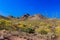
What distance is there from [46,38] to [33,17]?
5900 centimetres

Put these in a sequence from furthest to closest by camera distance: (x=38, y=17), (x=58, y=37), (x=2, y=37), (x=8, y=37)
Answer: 1. (x=38, y=17)
2. (x=58, y=37)
3. (x=8, y=37)
4. (x=2, y=37)

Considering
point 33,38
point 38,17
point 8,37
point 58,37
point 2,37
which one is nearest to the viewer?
point 2,37

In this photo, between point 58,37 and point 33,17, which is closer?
point 58,37

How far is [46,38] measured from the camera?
18750 mm

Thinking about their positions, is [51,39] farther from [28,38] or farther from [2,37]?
[2,37]

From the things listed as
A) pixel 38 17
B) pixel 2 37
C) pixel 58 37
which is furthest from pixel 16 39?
pixel 38 17

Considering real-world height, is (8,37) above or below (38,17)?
below

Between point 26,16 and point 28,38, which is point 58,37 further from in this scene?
point 26,16

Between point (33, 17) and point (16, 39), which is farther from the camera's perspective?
point (33, 17)

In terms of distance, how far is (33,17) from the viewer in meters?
77.7

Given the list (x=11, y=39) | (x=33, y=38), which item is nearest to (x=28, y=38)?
(x=33, y=38)

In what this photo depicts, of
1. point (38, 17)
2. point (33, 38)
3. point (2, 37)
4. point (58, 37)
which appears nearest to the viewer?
point (2, 37)

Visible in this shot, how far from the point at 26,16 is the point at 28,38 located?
62696mm

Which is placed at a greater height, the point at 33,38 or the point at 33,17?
the point at 33,17
